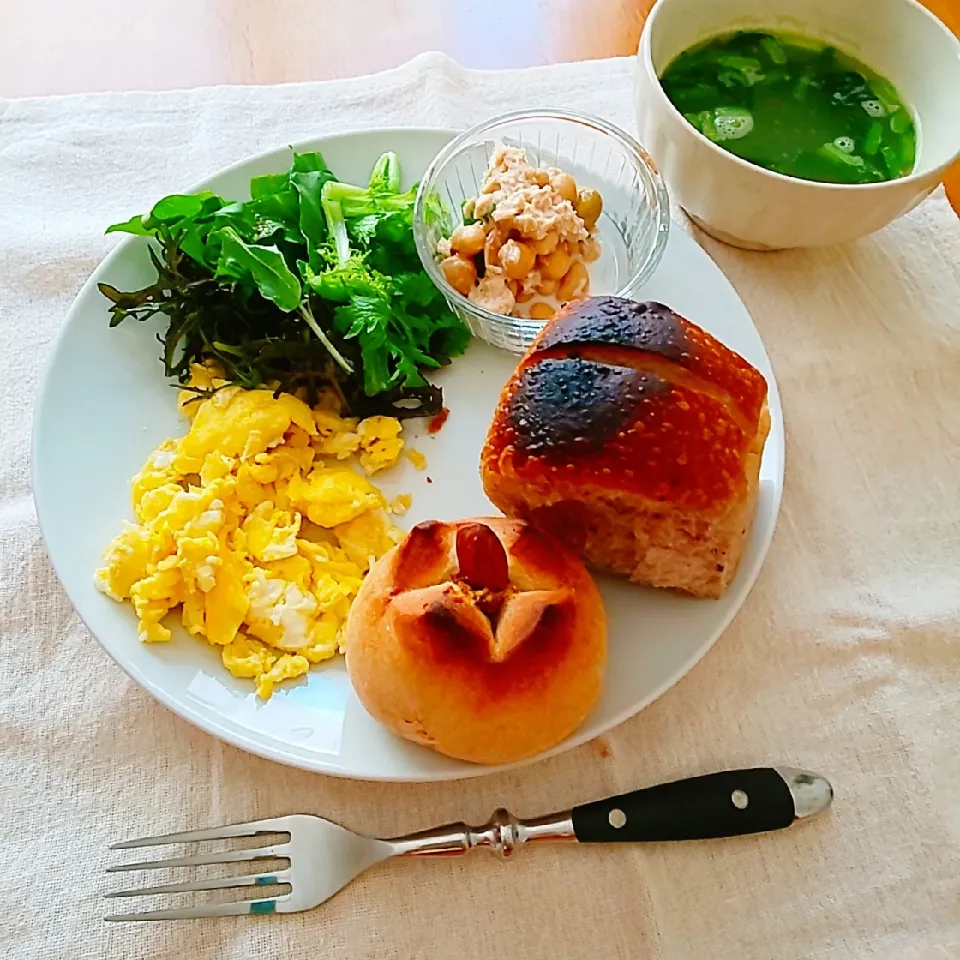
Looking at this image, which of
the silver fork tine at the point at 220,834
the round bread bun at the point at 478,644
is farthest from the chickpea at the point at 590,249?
the silver fork tine at the point at 220,834

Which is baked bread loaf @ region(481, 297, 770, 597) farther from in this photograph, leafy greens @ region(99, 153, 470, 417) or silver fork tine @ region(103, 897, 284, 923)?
silver fork tine @ region(103, 897, 284, 923)

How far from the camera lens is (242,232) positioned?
5.72ft

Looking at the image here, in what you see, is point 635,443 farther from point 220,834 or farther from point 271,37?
point 271,37

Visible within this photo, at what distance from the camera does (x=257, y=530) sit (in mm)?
1573

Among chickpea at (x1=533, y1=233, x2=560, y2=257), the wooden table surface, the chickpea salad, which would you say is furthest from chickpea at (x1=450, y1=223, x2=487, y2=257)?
the wooden table surface

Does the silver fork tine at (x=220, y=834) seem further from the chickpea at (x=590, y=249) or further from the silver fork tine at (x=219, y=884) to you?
the chickpea at (x=590, y=249)

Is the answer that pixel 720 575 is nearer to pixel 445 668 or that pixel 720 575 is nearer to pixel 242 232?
pixel 445 668

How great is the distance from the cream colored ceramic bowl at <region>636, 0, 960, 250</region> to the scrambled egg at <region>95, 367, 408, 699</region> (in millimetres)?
749

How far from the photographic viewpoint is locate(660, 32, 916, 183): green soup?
75.1 inches

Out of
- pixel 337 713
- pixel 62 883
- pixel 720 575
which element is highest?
pixel 720 575

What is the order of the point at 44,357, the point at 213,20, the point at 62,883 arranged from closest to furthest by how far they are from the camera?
the point at 62,883 → the point at 44,357 → the point at 213,20

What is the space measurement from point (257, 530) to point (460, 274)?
1.88ft

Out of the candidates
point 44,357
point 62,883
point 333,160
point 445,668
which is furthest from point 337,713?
point 333,160

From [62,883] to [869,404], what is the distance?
1.53 meters
